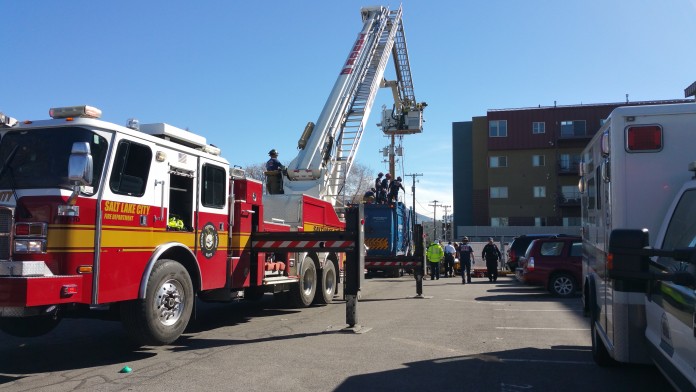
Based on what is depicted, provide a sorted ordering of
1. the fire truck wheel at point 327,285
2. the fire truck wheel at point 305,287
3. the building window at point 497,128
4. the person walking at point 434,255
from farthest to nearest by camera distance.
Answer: the building window at point 497,128 → the person walking at point 434,255 → the fire truck wheel at point 327,285 → the fire truck wheel at point 305,287

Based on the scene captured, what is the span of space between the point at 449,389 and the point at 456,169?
55.0 meters

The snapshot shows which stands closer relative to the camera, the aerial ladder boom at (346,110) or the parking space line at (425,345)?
the parking space line at (425,345)

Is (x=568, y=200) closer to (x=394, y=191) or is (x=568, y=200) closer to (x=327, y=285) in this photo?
(x=394, y=191)

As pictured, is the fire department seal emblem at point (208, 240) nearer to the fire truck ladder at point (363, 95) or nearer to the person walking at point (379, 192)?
the fire truck ladder at point (363, 95)

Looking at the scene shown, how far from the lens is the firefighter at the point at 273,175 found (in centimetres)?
1385

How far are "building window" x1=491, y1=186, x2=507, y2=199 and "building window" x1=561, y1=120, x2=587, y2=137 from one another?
7219mm

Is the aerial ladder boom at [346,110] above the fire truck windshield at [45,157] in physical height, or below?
above

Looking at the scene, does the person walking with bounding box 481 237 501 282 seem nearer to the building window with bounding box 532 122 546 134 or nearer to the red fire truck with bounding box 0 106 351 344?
the red fire truck with bounding box 0 106 351 344

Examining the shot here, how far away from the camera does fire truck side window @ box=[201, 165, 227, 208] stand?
8.70 metres

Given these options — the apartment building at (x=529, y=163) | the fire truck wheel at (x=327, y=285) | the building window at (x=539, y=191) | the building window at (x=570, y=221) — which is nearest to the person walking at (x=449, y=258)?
the fire truck wheel at (x=327, y=285)

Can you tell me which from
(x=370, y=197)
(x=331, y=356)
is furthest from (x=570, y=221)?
(x=331, y=356)

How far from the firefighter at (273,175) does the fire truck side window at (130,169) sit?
637 cm

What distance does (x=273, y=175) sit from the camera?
13820mm

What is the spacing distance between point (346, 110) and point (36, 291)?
1250 centimetres
